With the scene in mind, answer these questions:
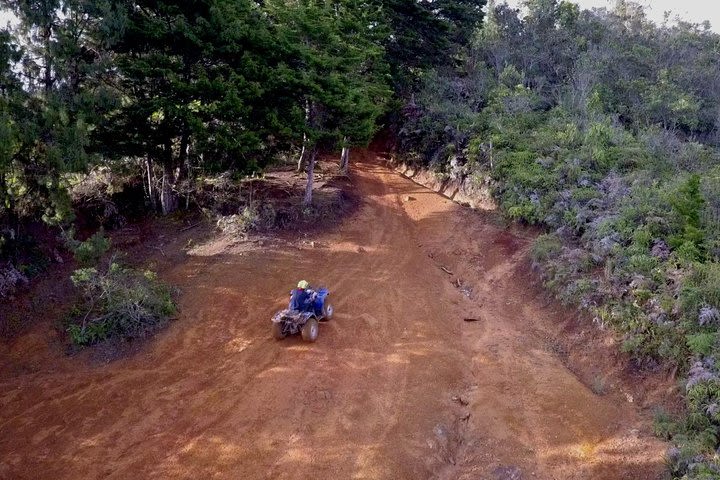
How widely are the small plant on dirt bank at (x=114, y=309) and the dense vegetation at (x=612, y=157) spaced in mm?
9922

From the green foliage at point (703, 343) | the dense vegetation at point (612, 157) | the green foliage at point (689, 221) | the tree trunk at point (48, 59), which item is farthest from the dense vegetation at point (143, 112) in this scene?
the green foliage at point (703, 343)

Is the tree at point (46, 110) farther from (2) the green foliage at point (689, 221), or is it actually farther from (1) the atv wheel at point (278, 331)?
(2) the green foliage at point (689, 221)

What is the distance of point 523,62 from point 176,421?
25.7 m

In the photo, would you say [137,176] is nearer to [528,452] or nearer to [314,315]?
[314,315]

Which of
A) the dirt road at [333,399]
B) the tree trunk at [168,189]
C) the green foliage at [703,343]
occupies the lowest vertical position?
the dirt road at [333,399]

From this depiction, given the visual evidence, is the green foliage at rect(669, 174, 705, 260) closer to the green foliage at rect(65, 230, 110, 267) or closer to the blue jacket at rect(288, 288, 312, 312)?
the blue jacket at rect(288, 288, 312, 312)

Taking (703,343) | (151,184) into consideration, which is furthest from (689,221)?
(151,184)

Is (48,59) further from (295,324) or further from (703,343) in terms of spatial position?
(703,343)

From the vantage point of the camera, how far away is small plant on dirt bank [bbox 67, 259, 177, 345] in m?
10.5

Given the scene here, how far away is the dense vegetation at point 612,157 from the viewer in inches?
381

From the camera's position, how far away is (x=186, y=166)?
1681 cm

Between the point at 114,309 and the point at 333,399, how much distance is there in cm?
534

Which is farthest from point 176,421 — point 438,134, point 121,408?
point 438,134

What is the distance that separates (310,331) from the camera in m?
10.6
